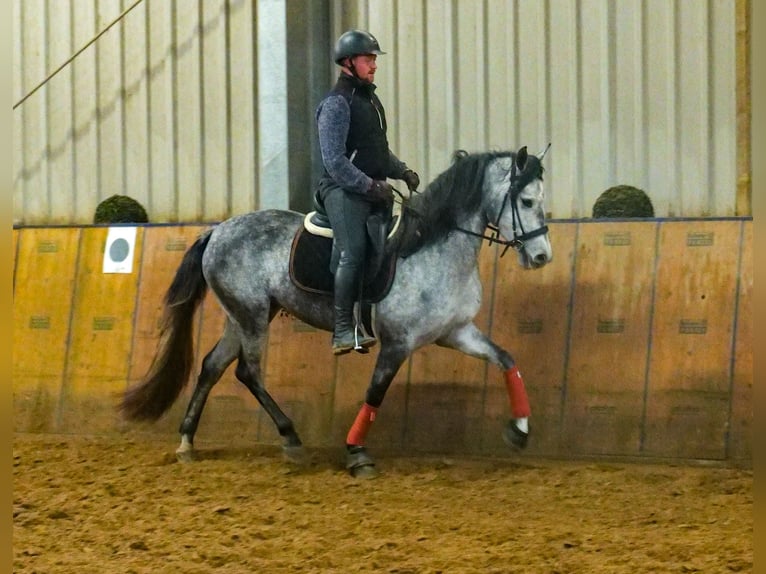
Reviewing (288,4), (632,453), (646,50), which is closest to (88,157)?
(288,4)

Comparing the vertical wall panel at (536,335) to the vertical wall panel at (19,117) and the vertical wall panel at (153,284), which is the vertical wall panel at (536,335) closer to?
the vertical wall panel at (153,284)

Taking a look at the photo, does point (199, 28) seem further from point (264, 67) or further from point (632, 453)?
point (632, 453)

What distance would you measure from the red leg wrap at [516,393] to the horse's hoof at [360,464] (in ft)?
2.88

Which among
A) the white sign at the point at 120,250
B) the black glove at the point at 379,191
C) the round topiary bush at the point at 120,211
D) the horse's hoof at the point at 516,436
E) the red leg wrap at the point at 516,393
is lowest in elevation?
the horse's hoof at the point at 516,436

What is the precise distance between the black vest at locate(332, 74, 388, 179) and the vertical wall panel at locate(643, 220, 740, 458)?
6.18ft

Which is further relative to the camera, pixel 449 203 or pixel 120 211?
pixel 120 211

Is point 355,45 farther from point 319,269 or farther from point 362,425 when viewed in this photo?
point 362,425

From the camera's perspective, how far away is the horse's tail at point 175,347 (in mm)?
6668

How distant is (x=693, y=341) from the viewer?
632cm

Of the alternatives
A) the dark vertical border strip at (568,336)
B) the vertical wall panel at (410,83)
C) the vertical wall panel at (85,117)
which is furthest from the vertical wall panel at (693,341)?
the vertical wall panel at (85,117)

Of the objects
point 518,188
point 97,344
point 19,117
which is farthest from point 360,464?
point 19,117

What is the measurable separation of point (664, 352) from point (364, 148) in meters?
2.16

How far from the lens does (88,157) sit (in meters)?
9.28

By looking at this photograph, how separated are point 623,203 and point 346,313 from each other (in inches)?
91.4
